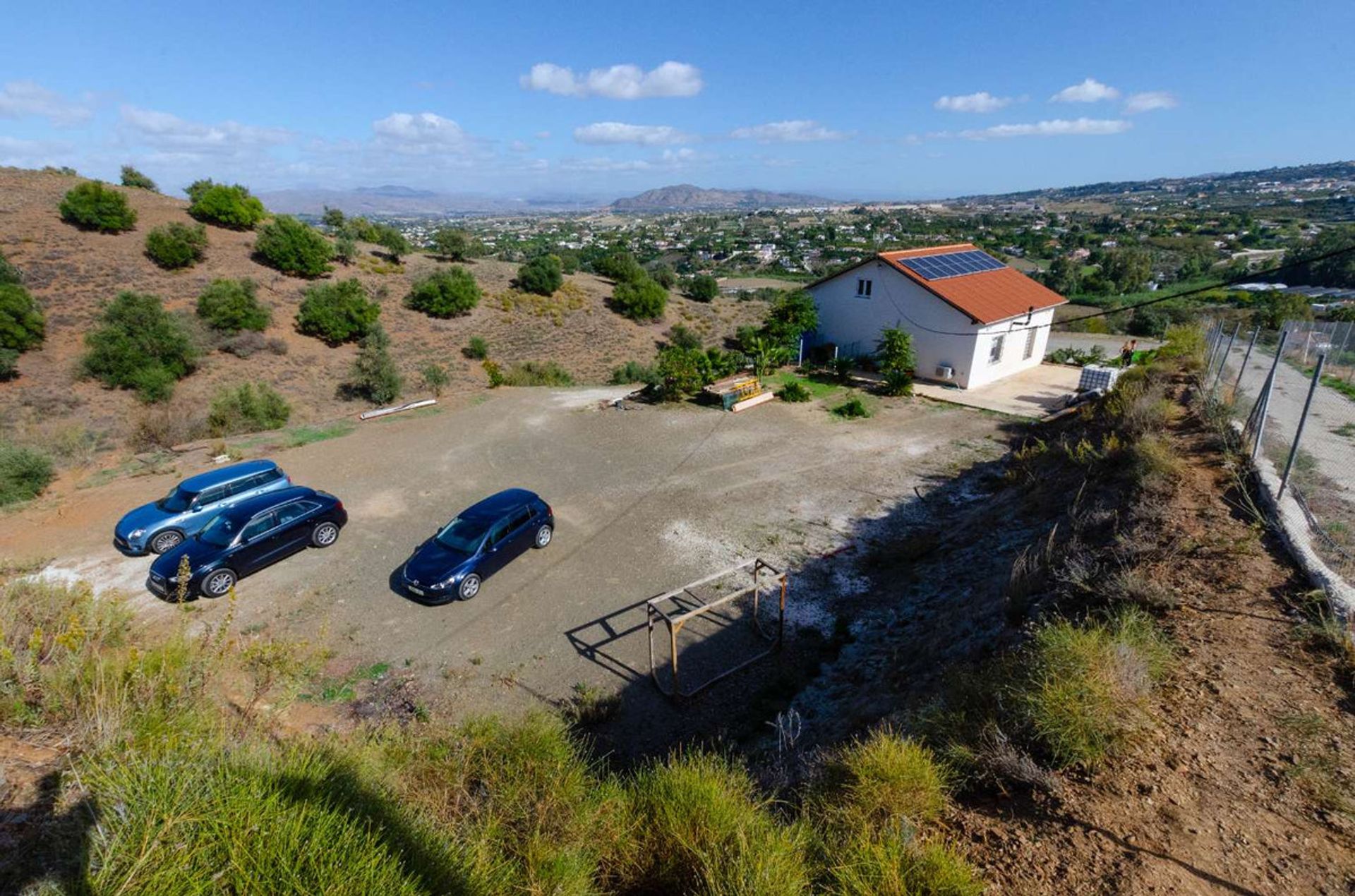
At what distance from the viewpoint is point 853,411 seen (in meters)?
20.0

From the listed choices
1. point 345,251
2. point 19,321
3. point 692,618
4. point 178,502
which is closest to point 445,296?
point 345,251

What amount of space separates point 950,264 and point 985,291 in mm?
2264

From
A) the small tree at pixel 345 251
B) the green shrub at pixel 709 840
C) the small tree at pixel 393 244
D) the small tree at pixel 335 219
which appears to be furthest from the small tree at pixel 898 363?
the small tree at pixel 335 219

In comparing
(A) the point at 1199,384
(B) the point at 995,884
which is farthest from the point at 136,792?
(A) the point at 1199,384

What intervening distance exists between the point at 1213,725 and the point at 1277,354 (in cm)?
661

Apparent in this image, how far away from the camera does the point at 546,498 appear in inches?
562

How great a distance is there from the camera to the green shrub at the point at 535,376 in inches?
977

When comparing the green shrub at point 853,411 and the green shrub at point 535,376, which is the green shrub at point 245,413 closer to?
the green shrub at point 535,376

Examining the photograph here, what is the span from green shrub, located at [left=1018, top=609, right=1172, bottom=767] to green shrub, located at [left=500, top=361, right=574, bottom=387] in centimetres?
2245

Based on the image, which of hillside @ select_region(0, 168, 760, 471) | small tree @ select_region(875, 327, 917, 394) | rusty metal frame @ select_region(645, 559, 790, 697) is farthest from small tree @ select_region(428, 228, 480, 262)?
rusty metal frame @ select_region(645, 559, 790, 697)

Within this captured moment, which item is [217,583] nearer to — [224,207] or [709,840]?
[709,840]

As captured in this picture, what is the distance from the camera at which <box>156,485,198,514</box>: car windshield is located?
11.5m

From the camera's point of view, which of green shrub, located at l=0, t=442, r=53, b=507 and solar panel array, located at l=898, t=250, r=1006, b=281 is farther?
solar panel array, located at l=898, t=250, r=1006, b=281

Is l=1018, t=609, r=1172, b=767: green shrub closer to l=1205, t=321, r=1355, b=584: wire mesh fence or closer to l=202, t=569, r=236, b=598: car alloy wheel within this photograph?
l=1205, t=321, r=1355, b=584: wire mesh fence
